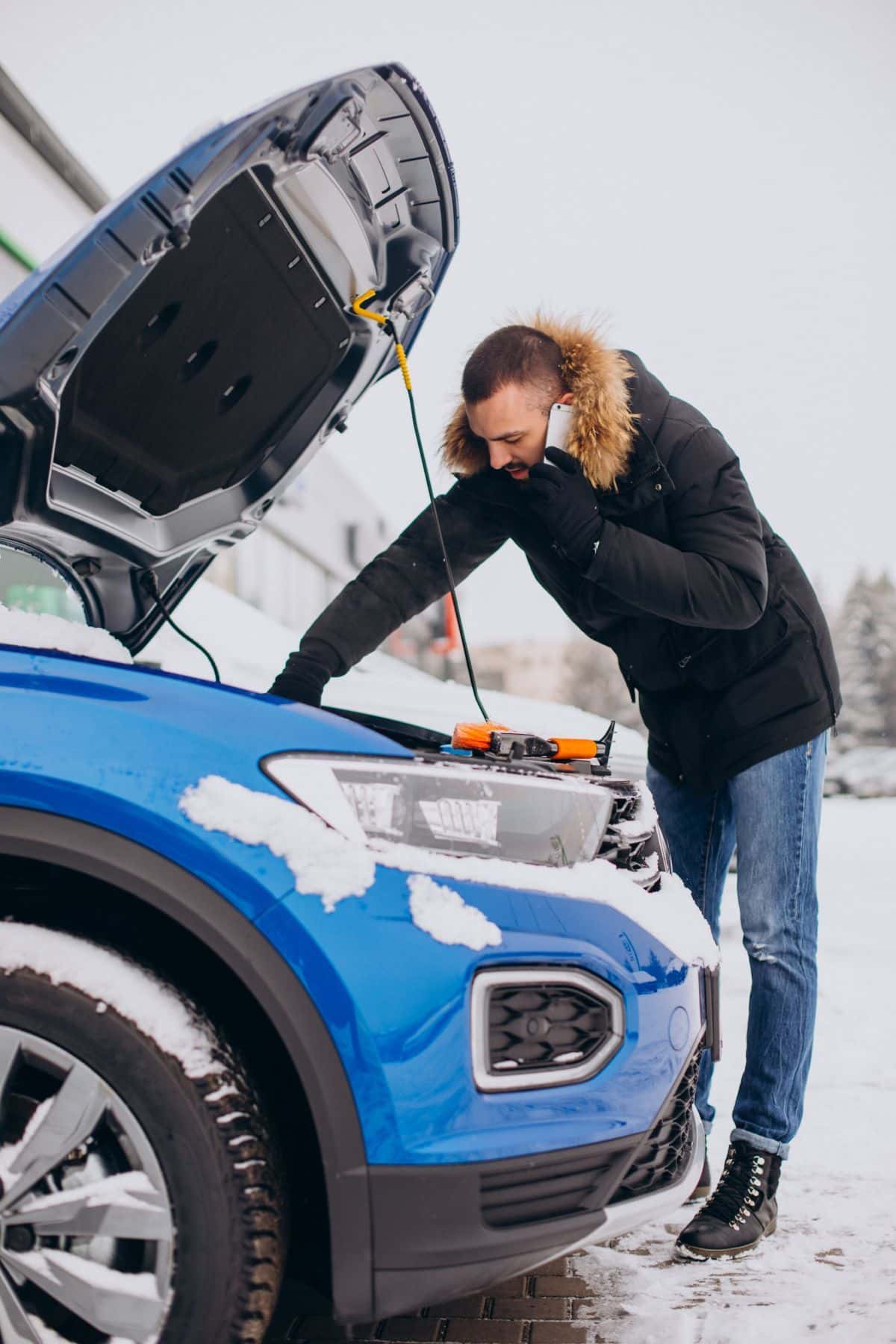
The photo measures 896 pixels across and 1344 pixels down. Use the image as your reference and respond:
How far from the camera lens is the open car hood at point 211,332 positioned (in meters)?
1.60

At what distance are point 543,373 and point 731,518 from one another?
513 millimetres

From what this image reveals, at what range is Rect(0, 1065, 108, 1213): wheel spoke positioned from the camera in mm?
1345

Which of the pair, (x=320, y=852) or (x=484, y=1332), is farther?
(x=484, y=1332)

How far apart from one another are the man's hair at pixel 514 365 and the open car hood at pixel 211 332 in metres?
0.25

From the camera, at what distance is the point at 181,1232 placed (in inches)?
52.9

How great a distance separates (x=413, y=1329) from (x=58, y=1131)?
2.80ft

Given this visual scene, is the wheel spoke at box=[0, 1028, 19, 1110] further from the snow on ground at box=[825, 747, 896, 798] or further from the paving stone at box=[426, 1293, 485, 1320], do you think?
the snow on ground at box=[825, 747, 896, 798]

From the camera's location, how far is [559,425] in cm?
229

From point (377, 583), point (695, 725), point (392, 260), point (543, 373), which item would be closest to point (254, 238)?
point (392, 260)

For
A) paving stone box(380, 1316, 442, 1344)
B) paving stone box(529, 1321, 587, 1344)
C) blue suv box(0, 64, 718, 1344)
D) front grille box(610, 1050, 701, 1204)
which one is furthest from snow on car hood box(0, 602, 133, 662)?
paving stone box(529, 1321, 587, 1344)

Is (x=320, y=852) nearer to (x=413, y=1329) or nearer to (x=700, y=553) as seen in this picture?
(x=413, y=1329)

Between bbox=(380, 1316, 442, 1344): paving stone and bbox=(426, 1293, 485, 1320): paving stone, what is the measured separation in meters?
0.03

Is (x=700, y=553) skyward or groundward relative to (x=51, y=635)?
skyward

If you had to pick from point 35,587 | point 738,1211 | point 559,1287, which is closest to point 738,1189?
point 738,1211
